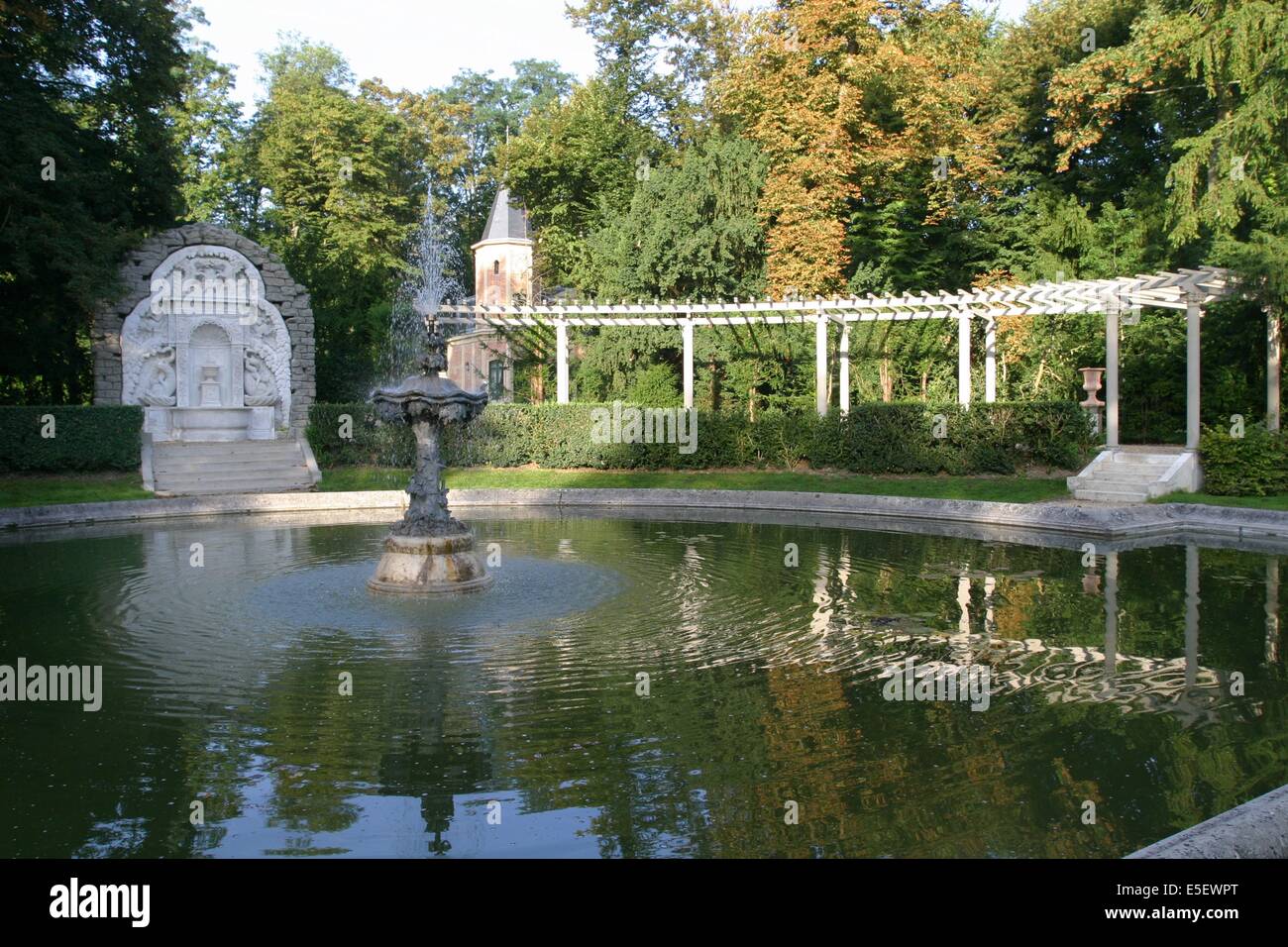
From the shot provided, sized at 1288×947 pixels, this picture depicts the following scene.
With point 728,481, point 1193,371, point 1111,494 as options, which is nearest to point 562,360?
point 728,481

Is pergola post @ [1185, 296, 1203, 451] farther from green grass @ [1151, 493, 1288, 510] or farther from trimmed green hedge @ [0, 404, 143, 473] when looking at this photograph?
trimmed green hedge @ [0, 404, 143, 473]

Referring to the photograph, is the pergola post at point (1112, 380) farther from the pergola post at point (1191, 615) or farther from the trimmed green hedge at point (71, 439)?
the trimmed green hedge at point (71, 439)

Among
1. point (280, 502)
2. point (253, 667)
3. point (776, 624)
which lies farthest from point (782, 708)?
point (280, 502)

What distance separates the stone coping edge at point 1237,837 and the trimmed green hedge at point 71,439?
22776mm

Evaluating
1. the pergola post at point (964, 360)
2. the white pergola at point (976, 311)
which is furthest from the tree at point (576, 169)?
the pergola post at point (964, 360)

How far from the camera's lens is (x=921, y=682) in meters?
7.90

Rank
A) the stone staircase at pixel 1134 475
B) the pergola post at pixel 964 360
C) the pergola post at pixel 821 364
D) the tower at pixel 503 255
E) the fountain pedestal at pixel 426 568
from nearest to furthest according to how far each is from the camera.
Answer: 1. the fountain pedestal at pixel 426 568
2. the stone staircase at pixel 1134 475
3. the pergola post at pixel 964 360
4. the pergola post at pixel 821 364
5. the tower at pixel 503 255

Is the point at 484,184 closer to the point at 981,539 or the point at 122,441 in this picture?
the point at 122,441

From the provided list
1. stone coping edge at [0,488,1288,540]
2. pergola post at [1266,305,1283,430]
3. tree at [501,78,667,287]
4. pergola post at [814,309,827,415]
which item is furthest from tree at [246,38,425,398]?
pergola post at [1266,305,1283,430]

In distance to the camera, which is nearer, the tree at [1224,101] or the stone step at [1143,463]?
the stone step at [1143,463]

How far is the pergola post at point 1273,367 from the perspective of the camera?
19875 mm

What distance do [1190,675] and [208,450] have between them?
72.1 feet

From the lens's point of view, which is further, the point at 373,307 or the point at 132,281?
the point at 373,307

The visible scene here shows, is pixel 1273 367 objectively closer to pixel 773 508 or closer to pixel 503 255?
pixel 773 508
